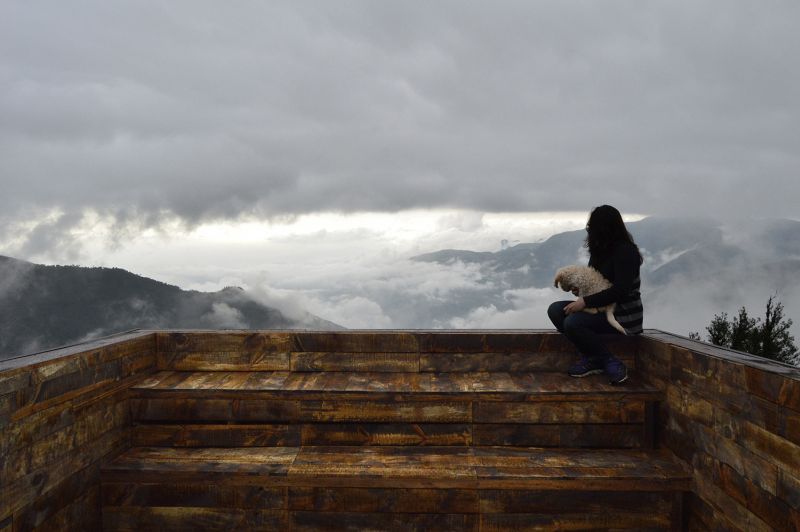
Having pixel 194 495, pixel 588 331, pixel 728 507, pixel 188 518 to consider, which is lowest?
pixel 188 518

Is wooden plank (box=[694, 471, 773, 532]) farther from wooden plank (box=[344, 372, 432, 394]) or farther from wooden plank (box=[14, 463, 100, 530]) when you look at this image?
wooden plank (box=[14, 463, 100, 530])

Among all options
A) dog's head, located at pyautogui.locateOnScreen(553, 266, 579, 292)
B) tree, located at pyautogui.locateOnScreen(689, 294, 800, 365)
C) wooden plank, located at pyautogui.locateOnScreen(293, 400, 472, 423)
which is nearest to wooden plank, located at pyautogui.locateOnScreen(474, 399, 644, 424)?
wooden plank, located at pyautogui.locateOnScreen(293, 400, 472, 423)

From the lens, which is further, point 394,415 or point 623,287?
point 623,287

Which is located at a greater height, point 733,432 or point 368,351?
point 368,351

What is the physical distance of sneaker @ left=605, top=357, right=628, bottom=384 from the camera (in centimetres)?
388

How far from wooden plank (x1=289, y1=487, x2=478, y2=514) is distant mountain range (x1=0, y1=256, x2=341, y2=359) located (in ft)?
267

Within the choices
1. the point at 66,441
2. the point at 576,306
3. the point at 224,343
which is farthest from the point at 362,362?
the point at 66,441

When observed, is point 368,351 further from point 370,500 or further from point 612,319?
point 612,319

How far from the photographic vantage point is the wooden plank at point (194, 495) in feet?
10.9

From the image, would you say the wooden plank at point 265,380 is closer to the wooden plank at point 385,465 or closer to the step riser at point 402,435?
the step riser at point 402,435

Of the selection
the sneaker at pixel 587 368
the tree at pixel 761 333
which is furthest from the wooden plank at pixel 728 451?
the tree at pixel 761 333

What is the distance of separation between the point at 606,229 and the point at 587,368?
3.70ft

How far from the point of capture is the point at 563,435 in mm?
3742

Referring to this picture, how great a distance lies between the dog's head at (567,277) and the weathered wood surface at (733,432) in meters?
0.81
